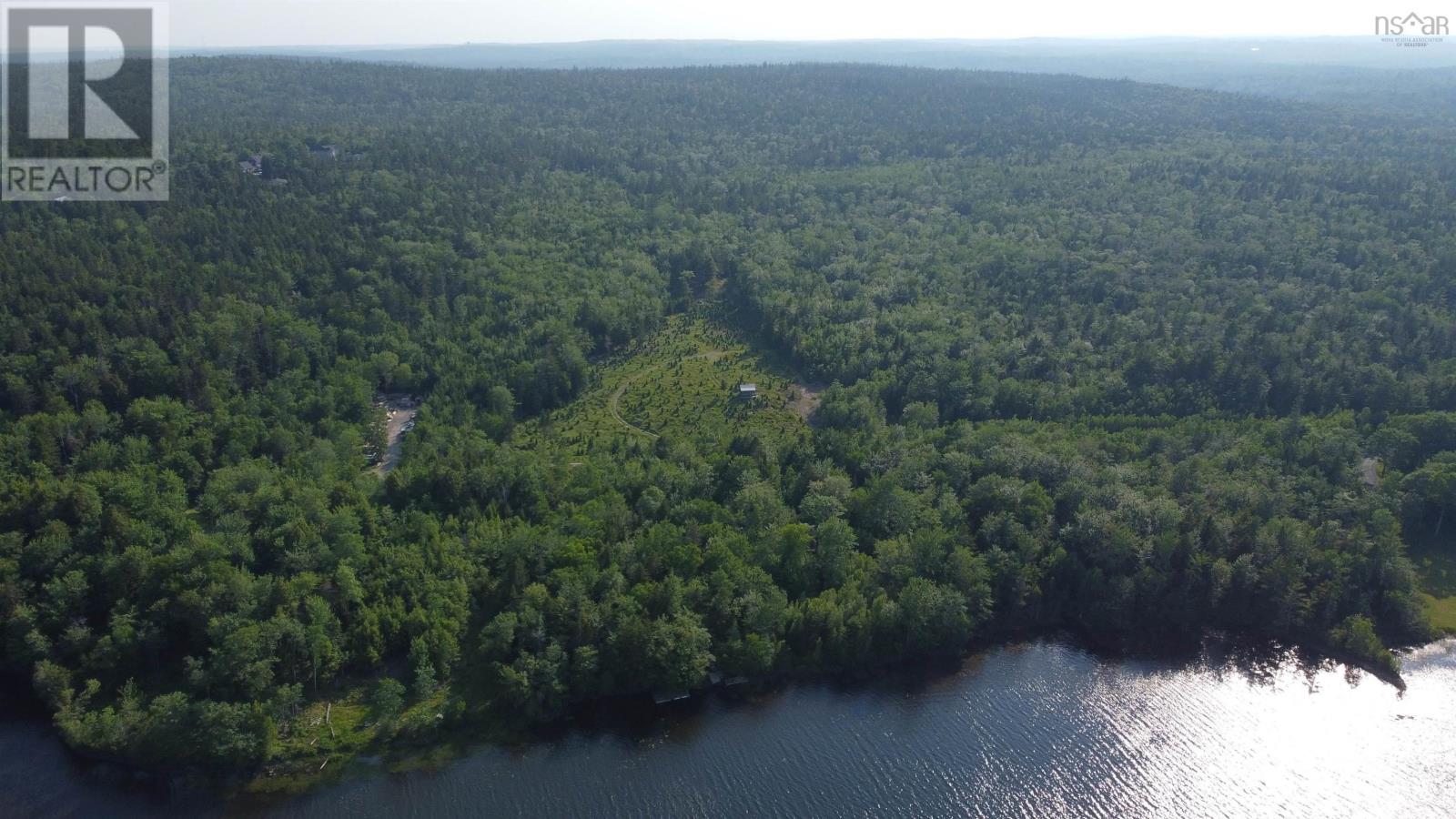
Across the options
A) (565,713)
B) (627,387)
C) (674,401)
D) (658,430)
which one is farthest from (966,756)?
(627,387)

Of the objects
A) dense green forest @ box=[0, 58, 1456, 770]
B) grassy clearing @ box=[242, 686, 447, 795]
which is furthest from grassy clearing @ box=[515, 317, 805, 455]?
grassy clearing @ box=[242, 686, 447, 795]

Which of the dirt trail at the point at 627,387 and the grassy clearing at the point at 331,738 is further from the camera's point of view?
the dirt trail at the point at 627,387

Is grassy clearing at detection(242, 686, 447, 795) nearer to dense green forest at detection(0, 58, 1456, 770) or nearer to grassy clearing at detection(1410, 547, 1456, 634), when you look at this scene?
dense green forest at detection(0, 58, 1456, 770)

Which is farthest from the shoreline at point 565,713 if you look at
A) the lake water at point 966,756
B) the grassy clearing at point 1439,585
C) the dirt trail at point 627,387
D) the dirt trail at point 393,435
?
the dirt trail at point 627,387

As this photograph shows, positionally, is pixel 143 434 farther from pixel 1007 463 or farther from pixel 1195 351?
pixel 1195 351

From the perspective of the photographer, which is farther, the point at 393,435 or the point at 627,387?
the point at 627,387

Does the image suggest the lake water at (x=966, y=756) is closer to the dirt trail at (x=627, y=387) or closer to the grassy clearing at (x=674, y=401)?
the grassy clearing at (x=674, y=401)

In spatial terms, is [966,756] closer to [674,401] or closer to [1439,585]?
[1439,585]
